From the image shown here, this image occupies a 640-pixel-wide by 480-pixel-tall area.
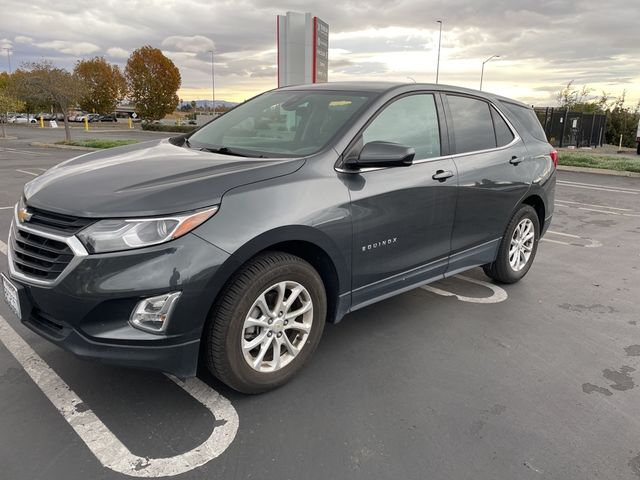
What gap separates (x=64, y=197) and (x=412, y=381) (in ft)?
7.22

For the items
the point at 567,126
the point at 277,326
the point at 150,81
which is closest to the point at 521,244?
the point at 277,326

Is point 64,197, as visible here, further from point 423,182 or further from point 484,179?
point 484,179

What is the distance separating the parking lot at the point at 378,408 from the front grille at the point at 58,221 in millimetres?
974

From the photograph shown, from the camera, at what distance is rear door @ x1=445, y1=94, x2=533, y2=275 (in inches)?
157

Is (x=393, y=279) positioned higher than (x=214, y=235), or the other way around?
(x=214, y=235)

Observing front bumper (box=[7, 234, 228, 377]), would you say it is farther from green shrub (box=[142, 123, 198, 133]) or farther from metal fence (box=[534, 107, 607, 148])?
green shrub (box=[142, 123, 198, 133])

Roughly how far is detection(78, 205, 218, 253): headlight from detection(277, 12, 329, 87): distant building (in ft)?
47.0

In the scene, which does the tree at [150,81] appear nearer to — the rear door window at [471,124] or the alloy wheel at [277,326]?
the rear door window at [471,124]

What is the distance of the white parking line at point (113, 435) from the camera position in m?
2.37

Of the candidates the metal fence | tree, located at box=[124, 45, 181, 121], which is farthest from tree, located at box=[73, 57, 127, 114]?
the metal fence

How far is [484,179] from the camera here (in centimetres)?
414

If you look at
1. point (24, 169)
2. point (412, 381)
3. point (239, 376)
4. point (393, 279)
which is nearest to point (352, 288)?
point (393, 279)

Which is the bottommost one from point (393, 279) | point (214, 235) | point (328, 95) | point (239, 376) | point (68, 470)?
point (68, 470)

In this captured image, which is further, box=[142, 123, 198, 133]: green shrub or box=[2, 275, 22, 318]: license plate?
box=[142, 123, 198, 133]: green shrub
